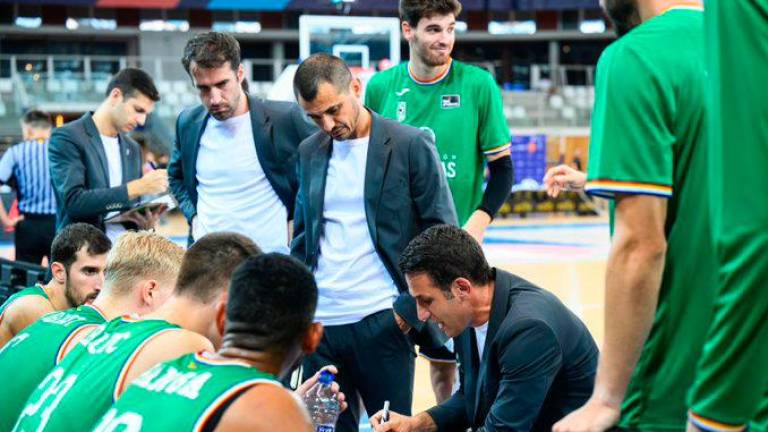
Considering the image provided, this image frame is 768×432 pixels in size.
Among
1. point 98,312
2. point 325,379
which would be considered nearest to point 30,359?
point 98,312

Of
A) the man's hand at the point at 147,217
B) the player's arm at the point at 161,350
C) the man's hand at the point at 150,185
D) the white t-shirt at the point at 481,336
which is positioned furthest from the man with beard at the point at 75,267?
the player's arm at the point at 161,350

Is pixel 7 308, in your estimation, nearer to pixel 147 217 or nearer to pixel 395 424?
pixel 147 217

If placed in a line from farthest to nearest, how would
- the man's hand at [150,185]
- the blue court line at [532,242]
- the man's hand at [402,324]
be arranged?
the blue court line at [532,242]
the man's hand at [150,185]
the man's hand at [402,324]

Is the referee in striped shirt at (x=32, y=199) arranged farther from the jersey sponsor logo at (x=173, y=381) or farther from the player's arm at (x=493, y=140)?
the jersey sponsor logo at (x=173, y=381)

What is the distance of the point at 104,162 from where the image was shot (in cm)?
603

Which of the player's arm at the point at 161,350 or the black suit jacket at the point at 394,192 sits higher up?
the black suit jacket at the point at 394,192

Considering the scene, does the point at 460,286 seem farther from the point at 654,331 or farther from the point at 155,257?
the point at 654,331

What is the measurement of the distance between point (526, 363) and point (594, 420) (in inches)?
55.6

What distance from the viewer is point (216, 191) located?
5.06 m

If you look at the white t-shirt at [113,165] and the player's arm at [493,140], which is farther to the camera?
the white t-shirt at [113,165]

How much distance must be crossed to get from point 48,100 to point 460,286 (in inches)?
954

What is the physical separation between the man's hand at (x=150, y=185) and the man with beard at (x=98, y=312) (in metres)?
1.88

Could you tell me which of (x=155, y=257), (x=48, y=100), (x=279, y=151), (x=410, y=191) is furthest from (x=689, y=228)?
(x=48, y=100)

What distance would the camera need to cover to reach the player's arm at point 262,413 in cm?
218
